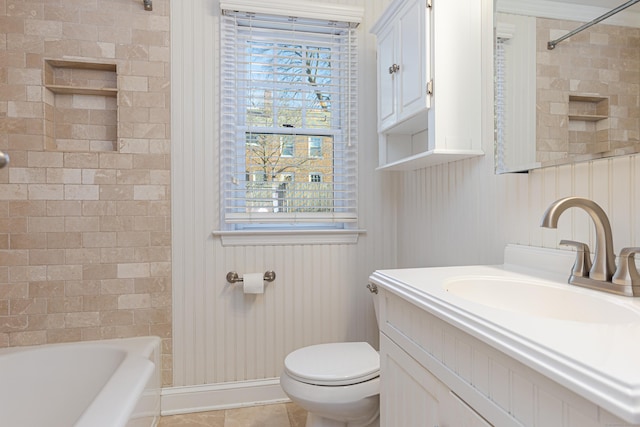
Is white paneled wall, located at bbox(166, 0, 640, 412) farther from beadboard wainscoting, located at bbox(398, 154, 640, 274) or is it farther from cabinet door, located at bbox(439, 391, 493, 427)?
cabinet door, located at bbox(439, 391, 493, 427)

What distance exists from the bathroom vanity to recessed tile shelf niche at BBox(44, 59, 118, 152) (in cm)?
170

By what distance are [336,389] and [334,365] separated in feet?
0.41

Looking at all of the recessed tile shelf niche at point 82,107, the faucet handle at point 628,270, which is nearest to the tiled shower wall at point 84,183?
the recessed tile shelf niche at point 82,107

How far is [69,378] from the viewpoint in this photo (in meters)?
1.74

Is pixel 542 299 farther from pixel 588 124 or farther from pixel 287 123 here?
pixel 287 123

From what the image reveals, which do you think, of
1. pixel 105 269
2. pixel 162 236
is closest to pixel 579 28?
pixel 162 236

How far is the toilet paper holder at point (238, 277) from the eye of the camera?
2.05 metres

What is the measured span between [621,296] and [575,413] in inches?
19.5

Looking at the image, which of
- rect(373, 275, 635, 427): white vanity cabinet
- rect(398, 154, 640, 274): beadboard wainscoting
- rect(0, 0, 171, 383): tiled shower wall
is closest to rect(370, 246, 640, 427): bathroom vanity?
rect(373, 275, 635, 427): white vanity cabinet

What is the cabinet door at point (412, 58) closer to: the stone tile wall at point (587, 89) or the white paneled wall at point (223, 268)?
the stone tile wall at point (587, 89)

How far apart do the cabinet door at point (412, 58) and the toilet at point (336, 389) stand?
3.58 ft

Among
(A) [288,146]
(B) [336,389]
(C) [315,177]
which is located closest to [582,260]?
(B) [336,389]

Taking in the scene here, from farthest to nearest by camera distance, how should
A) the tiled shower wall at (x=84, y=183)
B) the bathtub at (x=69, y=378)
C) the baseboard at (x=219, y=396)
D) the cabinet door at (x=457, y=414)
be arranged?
the baseboard at (x=219, y=396)
the tiled shower wall at (x=84, y=183)
the bathtub at (x=69, y=378)
the cabinet door at (x=457, y=414)

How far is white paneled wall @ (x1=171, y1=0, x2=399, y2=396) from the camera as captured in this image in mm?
2031
